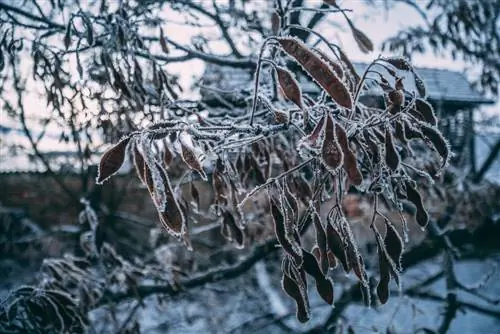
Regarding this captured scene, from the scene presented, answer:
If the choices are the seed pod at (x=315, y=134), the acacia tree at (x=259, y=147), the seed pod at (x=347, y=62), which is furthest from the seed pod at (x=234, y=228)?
the seed pod at (x=315, y=134)

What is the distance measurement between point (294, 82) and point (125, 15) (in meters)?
2.17

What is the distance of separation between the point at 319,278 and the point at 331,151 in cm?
49

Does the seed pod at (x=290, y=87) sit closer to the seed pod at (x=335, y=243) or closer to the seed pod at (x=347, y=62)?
the seed pod at (x=335, y=243)

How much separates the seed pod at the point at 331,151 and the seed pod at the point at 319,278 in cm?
44

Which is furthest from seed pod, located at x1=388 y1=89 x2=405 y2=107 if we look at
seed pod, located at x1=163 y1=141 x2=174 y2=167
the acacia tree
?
seed pod, located at x1=163 y1=141 x2=174 y2=167

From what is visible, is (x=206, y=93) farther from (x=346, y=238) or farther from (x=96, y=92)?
(x=346, y=238)

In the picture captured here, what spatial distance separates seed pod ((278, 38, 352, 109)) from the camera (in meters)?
1.05

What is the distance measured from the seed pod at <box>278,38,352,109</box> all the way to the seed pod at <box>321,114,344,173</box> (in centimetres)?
7

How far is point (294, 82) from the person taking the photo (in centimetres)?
116

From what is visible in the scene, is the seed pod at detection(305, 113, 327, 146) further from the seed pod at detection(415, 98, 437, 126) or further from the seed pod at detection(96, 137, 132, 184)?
the seed pod at detection(415, 98, 437, 126)

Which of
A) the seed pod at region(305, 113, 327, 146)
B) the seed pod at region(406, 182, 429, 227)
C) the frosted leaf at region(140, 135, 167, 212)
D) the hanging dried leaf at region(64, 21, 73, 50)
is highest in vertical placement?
the hanging dried leaf at region(64, 21, 73, 50)

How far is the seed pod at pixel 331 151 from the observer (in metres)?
1.03

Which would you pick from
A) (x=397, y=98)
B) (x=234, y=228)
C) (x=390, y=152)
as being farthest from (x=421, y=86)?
(x=234, y=228)

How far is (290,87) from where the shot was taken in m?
1.16
